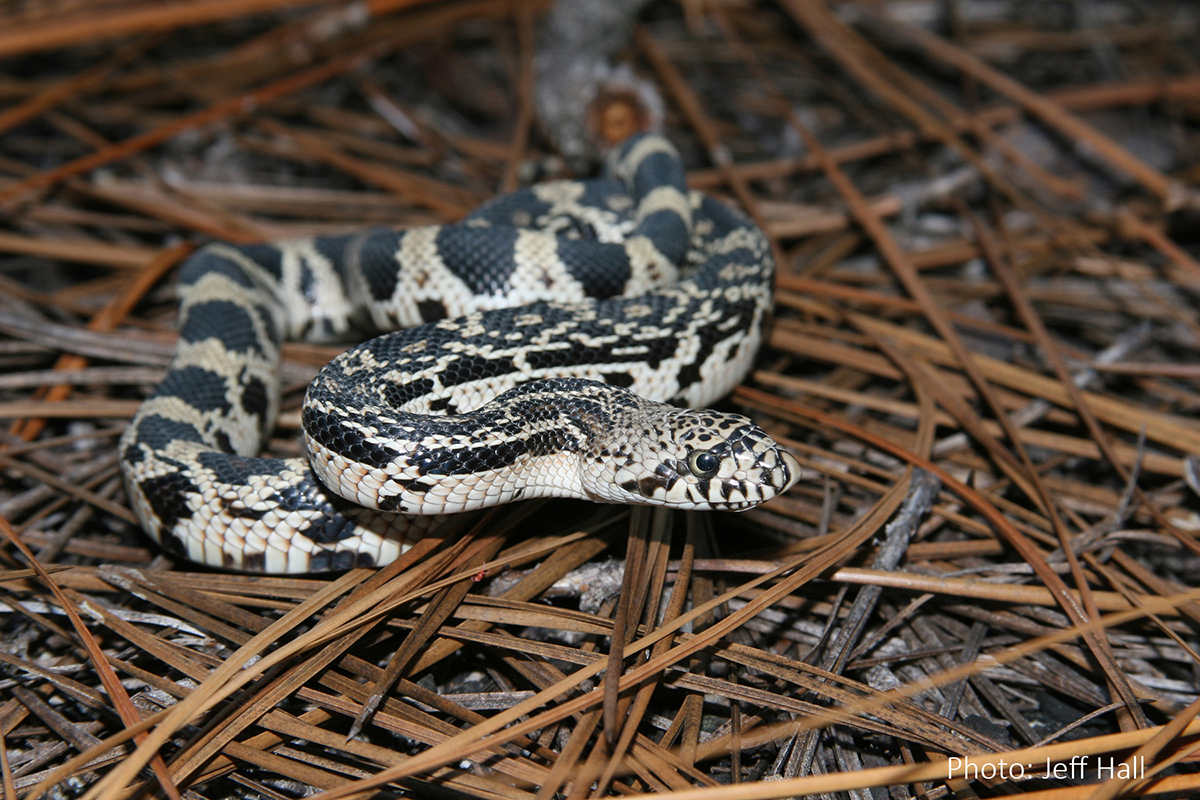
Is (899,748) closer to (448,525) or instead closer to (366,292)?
(448,525)

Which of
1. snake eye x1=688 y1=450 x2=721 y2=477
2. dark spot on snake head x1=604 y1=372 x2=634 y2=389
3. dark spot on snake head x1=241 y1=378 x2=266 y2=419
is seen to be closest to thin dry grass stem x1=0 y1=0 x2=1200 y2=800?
dark spot on snake head x1=241 y1=378 x2=266 y2=419

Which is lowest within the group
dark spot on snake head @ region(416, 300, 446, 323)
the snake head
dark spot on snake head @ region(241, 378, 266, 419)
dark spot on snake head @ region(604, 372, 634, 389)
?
dark spot on snake head @ region(241, 378, 266, 419)

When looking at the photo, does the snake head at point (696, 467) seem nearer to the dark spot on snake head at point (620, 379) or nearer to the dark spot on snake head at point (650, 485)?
the dark spot on snake head at point (650, 485)

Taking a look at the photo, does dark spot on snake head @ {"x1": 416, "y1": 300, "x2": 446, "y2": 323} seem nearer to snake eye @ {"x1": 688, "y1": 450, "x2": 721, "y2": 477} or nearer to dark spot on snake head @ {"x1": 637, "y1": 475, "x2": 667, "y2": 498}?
dark spot on snake head @ {"x1": 637, "y1": 475, "x2": 667, "y2": 498}

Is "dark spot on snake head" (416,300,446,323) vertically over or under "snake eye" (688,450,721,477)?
over

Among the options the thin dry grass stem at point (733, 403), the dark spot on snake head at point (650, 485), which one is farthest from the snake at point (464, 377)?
the thin dry grass stem at point (733, 403)

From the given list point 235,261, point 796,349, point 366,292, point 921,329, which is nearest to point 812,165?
point 921,329

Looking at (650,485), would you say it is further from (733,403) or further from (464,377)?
(733,403)

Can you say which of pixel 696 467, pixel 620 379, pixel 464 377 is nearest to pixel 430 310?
pixel 464 377
